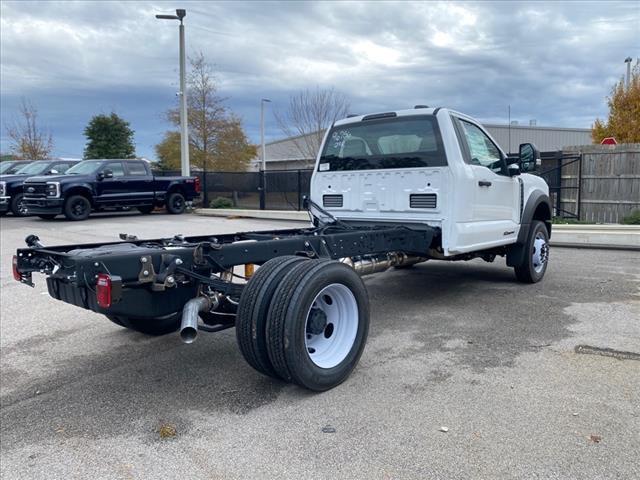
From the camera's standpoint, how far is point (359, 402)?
3840mm

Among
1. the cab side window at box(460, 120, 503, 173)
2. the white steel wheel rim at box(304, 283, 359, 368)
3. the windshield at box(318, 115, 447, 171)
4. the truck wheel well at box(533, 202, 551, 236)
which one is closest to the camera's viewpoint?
the white steel wheel rim at box(304, 283, 359, 368)

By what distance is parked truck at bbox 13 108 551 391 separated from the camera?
12.2 feet

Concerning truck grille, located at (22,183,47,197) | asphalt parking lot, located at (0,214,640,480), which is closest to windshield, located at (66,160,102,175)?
truck grille, located at (22,183,47,197)

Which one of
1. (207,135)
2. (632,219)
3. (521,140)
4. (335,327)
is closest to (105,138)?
(207,135)

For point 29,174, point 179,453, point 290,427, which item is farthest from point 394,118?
point 29,174

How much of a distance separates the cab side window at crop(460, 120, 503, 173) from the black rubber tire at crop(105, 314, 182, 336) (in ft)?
11.7

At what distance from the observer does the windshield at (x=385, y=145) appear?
19.5ft

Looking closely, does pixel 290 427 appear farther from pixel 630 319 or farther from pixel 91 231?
pixel 91 231

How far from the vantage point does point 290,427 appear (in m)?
3.50

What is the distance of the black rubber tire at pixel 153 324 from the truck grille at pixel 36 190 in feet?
46.1

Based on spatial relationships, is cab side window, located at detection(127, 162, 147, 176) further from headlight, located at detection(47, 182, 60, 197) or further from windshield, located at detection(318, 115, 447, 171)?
windshield, located at detection(318, 115, 447, 171)

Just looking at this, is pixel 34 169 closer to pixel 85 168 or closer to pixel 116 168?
pixel 85 168

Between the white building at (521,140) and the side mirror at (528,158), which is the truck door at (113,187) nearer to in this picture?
the side mirror at (528,158)

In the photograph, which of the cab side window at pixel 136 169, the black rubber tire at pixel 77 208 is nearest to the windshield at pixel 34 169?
the black rubber tire at pixel 77 208
